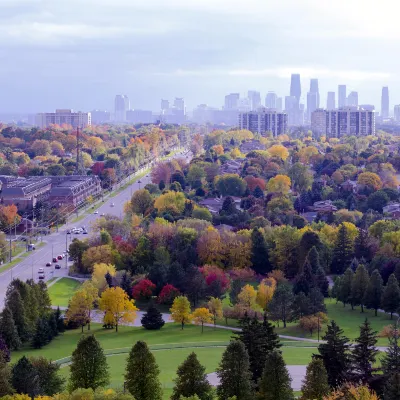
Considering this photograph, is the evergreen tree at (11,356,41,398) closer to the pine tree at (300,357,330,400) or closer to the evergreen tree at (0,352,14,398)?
the evergreen tree at (0,352,14,398)

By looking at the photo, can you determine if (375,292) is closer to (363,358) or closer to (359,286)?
(359,286)

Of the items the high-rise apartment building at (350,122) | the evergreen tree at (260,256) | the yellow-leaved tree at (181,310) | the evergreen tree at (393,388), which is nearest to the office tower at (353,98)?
the high-rise apartment building at (350,122)

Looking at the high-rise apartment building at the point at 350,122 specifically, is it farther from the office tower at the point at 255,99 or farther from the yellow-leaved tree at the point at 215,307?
the office tower at the point at 255,99

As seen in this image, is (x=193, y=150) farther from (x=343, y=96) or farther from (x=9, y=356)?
(x=343, y=96)

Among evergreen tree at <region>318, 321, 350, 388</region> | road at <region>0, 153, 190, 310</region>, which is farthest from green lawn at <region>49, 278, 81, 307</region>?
evergreen tree at <region>318, 321, 350, 388</region>

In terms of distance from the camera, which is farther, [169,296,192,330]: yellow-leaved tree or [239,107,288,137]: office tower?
[239,107,288,137]: office tower
